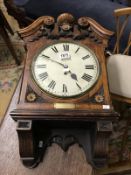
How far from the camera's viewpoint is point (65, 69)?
0.89 m

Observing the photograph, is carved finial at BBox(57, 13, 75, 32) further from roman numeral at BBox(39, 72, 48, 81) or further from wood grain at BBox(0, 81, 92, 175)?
wood grain at BBox(0, 81, 92, 175)

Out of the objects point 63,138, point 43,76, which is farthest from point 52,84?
point 63,138

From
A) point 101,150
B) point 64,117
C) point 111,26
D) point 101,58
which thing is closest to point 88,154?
point 101,150

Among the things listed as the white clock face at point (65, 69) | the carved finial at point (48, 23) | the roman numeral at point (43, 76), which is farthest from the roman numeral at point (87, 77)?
the carved finial at point (48, 23)

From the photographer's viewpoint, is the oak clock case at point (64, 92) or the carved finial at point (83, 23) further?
the carved finial at point (83, 23)

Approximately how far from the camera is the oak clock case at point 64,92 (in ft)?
2.66

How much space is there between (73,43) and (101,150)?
388 millimetres

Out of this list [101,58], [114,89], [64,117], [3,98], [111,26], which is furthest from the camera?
[3,98]

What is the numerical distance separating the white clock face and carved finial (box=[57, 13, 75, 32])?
0.06 meters

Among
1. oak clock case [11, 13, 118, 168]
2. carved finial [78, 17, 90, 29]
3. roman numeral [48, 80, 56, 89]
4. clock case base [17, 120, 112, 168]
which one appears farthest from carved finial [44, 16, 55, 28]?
clock case base [17, 120, 112, 168]

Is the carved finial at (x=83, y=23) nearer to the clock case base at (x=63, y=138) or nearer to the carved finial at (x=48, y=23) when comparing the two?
the carved finial at (x=48, y=23)

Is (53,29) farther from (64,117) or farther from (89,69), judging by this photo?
(64,117)

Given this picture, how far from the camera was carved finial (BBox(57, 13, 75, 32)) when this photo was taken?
959mm

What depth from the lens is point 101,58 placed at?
92 centimetres
